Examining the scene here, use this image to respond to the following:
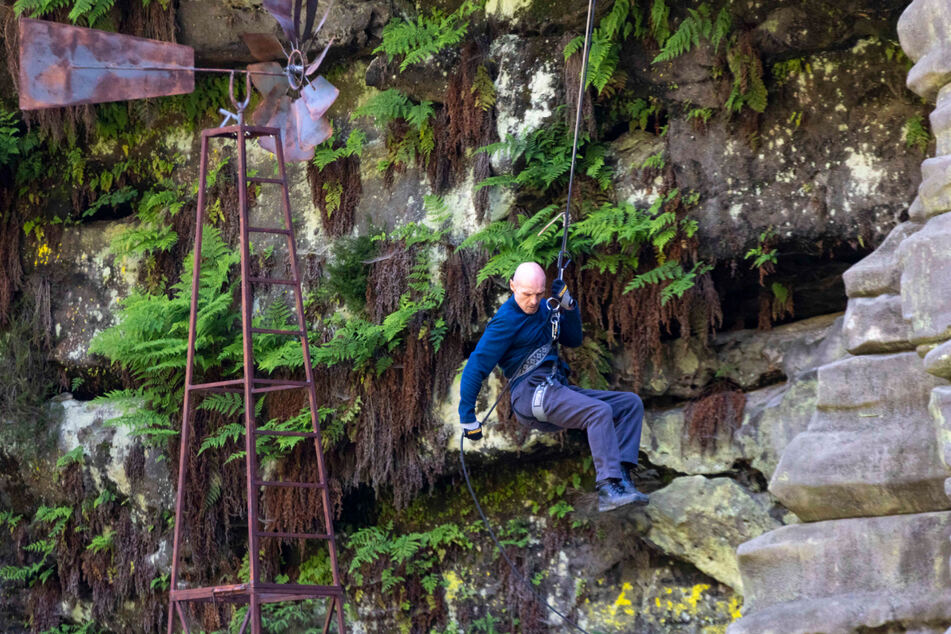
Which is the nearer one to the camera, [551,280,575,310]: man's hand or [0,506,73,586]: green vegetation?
[551,280,575,310]: man's hand

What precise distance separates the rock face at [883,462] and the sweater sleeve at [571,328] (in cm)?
248

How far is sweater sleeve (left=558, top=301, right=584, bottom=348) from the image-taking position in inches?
372

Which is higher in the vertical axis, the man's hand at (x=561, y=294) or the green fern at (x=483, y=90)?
the green fern at (x=483, y=90)

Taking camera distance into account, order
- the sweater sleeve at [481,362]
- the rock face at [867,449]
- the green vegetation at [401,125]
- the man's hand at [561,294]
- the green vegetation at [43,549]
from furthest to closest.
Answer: the green vegetation at [43,549], the green vegetation at [401,125], the sweater sleeve at [481,362], the man's hand at [561,294], the rock face at [867,449]

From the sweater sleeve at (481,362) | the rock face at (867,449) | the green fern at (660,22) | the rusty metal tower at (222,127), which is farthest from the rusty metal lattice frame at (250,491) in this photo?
the rock face at (867,449)

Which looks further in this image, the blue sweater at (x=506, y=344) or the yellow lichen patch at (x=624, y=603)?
the yellow lichen patch at (x=624, y=603)

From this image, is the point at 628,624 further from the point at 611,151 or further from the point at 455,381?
the point at 611,151

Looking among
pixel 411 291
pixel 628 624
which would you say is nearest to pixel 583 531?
pixel 628 624

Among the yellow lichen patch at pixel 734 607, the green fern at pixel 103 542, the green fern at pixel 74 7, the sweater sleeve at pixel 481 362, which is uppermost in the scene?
the green fern at pixel 74 7

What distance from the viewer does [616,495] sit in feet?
28.6

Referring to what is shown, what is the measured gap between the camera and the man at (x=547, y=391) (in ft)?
28.9

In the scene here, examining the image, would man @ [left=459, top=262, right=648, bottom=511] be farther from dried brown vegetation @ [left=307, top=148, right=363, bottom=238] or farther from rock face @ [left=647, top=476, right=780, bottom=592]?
dried brown vegetation @ [left=307, top=148, right=363, bottom=238]

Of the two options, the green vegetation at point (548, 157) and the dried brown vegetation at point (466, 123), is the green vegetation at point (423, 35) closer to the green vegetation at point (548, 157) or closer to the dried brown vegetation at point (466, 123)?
the dried brown vegetation at point (466, 123)

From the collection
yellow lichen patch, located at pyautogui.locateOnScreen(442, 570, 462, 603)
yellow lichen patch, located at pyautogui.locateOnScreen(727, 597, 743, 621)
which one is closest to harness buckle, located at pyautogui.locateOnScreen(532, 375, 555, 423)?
yellow lichen patch, located at pyautogui.locateOnScreen(727, 597, 743, 621)
